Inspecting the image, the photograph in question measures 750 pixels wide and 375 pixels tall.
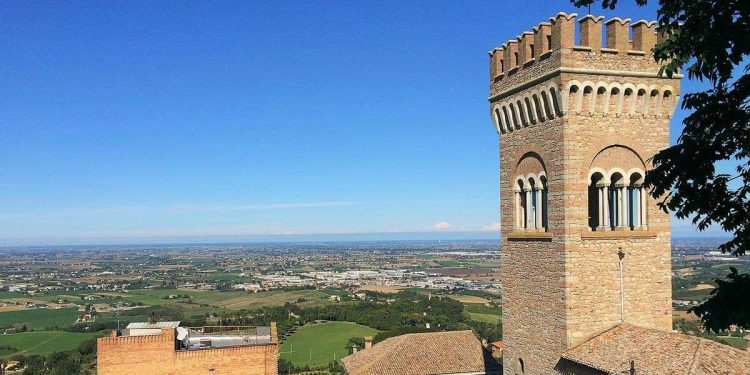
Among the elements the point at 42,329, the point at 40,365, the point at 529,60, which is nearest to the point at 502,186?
the point at 529,60

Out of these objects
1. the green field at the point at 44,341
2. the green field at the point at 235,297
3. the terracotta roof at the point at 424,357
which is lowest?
the green field at the point at 235,297

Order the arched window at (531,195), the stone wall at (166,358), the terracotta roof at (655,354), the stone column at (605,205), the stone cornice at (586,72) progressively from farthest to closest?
1. the stone wall at (166,358)
2. the arched window at (531,195)
3. the stone column at (605,205)
4. the stone cornice at (586,72)
5. the terracotta roof at (655,354)

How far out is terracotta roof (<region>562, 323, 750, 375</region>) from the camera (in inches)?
527

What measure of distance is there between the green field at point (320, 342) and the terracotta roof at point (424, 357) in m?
31.5

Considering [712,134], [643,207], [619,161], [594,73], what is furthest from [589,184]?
[712,134]

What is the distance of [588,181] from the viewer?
1717cm

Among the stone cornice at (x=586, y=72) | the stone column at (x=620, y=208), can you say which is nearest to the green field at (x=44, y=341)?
the stone cornice at (x=586, y=72)

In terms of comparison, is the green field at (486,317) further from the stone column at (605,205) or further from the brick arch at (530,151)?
the stone column at (605,205)

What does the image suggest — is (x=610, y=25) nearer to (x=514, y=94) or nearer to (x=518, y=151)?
(x=514, y=94)

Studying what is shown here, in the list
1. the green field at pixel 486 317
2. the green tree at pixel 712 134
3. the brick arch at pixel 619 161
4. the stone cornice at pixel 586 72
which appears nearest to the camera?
the green tree at pixel 712 134

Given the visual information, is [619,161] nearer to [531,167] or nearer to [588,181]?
[588,181]

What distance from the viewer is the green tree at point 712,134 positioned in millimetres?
7852

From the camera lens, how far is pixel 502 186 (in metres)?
20.4

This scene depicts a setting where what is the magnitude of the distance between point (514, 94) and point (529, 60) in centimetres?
136
